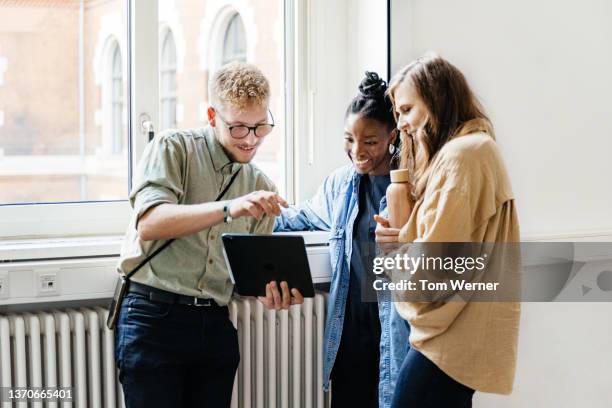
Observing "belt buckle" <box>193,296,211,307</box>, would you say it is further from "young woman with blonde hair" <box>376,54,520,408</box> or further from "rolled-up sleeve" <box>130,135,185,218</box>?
"young woman with blonde hair" <box>376,54,520,408</box>

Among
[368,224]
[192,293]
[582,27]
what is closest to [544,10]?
[582,27]

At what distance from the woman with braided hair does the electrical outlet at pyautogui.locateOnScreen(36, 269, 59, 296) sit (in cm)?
86

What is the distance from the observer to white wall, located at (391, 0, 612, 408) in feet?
9.89

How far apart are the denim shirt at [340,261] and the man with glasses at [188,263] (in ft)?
1.06

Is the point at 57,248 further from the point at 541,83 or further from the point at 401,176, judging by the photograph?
the point at 541,83

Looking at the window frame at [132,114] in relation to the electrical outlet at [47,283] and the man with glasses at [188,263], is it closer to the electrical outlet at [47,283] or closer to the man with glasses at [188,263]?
the electrical outlet at [47,283]

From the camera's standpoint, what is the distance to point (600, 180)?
3363 millimetres

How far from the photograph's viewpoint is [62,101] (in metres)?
2.71

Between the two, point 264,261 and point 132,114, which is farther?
point 132,114

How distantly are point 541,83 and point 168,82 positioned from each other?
1.48 meters

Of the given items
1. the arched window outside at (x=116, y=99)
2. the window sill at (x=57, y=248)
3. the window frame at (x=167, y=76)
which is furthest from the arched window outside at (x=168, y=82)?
the window sill at (x=57, y=248)

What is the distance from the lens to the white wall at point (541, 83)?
9.69ft

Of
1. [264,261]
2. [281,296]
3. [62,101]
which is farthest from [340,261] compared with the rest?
[62,101]

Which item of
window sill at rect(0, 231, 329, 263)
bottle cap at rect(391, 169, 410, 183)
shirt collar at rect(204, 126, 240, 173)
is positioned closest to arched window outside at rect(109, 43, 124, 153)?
window sill at rect(0, 231, 329, 263)
